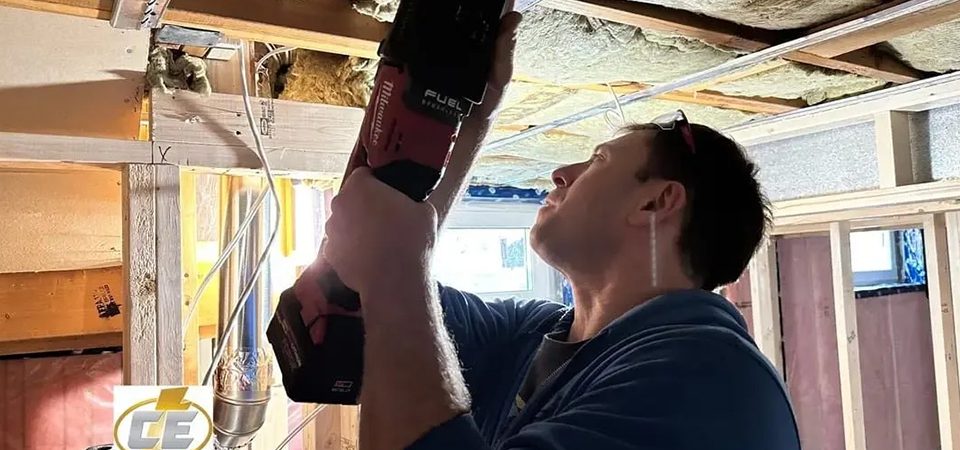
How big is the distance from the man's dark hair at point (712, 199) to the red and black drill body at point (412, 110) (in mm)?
515

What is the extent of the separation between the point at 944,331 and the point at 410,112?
3040 millimetres

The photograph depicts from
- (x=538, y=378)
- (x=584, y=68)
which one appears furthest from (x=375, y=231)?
(x=584, y=68)

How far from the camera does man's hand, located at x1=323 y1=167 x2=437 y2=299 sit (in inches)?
27.3

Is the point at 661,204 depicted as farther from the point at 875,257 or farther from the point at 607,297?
the point at 875,257

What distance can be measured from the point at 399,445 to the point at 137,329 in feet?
2.55

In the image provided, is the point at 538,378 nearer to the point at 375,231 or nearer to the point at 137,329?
the point at 375,231

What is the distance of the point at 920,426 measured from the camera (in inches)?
169

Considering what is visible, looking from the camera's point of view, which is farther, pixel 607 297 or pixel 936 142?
pixel 936 142

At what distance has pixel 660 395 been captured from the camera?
2.43ft

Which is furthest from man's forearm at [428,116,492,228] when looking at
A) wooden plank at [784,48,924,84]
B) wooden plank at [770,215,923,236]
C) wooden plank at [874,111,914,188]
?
wooden plank at [770,215,923,236]

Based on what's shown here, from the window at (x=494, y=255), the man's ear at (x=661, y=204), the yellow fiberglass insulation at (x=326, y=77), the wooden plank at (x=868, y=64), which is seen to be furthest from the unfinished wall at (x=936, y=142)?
the window at (x=494, y=255)

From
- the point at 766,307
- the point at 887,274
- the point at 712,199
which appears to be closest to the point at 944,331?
the point at 766,307

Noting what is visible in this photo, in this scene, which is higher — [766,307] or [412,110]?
[412,110]

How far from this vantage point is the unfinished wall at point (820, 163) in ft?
8.82
